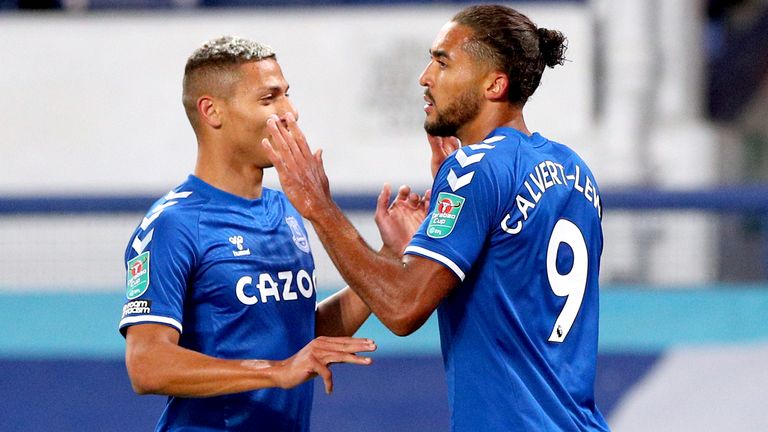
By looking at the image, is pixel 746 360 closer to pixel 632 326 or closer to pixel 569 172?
pixel 632 326

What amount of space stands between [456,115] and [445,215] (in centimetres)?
39

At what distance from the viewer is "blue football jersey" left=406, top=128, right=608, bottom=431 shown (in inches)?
125

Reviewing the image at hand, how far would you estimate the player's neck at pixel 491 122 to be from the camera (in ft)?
11.3

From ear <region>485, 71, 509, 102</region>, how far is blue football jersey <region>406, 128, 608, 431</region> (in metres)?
0.13

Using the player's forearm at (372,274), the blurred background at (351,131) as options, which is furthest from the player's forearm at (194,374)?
the blurred background at (351,131)

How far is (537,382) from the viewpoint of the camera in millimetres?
3217

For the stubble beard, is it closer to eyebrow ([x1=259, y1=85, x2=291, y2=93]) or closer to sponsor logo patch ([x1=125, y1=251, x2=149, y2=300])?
eyebrow ([x1=259, y1=85, x2=291, y2=93])

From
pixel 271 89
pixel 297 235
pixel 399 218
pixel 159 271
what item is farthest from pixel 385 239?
pixel 159 271

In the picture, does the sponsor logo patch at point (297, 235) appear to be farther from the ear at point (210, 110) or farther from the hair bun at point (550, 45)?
the hair bun at point (550, 45)

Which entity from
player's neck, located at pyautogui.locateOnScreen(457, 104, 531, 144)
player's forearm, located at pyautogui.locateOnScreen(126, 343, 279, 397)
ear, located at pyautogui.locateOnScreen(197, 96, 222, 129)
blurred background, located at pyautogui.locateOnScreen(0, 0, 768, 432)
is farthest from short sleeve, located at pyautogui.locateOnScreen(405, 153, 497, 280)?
blurred background, located at pyautogui.locateOnScreen(0, 0, 768, 432)

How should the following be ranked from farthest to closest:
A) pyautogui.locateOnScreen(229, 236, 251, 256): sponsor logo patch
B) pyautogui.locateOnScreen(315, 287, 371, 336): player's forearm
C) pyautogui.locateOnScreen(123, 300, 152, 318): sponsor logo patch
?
pyautogui.locateOnScreen(315, 287, 371, 336): player's forearm
pyautogui.locateOnScreen(229, 236, 251, 256): sponsor logo patch
pyautogui.locateOnScreen(123, 300, 152, 318): sponsor logo patch

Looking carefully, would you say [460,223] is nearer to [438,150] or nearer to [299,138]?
[299,138]

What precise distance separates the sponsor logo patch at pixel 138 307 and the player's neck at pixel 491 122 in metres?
1.02

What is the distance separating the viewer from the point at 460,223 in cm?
315
